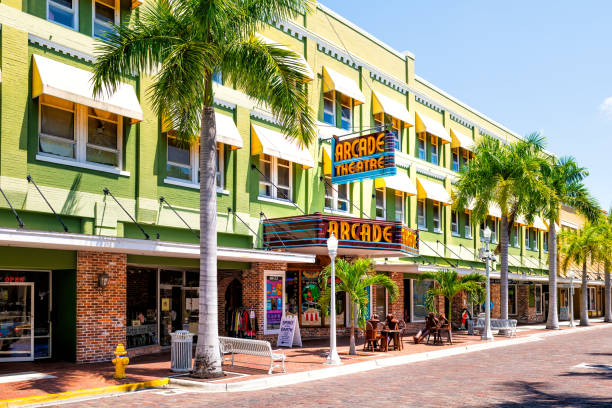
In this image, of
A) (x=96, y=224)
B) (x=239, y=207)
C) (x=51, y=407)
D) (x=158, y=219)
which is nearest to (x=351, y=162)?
(x=239, y=207)

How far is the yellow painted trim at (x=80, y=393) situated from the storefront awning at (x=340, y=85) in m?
15.5

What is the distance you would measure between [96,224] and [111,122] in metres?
3.09

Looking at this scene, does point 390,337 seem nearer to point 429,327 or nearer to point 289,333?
point 429,327

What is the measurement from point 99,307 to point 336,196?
40.9 feet

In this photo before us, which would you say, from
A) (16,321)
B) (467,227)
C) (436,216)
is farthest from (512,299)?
(16,321)

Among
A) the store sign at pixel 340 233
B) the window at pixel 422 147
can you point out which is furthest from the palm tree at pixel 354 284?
the window at pixel 422 147

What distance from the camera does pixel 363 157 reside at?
22859 millimetres

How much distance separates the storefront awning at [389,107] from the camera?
29.1 metres

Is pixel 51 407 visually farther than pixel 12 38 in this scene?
No

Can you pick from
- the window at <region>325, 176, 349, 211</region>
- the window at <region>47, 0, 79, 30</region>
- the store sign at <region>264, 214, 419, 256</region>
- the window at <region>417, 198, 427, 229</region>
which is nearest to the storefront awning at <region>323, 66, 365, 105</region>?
the window at <region>325, 176, 349, 211</region>

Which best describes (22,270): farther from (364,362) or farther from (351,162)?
(351,162)

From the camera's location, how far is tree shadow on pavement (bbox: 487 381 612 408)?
11.5 meters

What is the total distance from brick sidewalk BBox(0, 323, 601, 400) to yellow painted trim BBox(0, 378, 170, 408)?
14.1 inches

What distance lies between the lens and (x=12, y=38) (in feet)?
50.6
